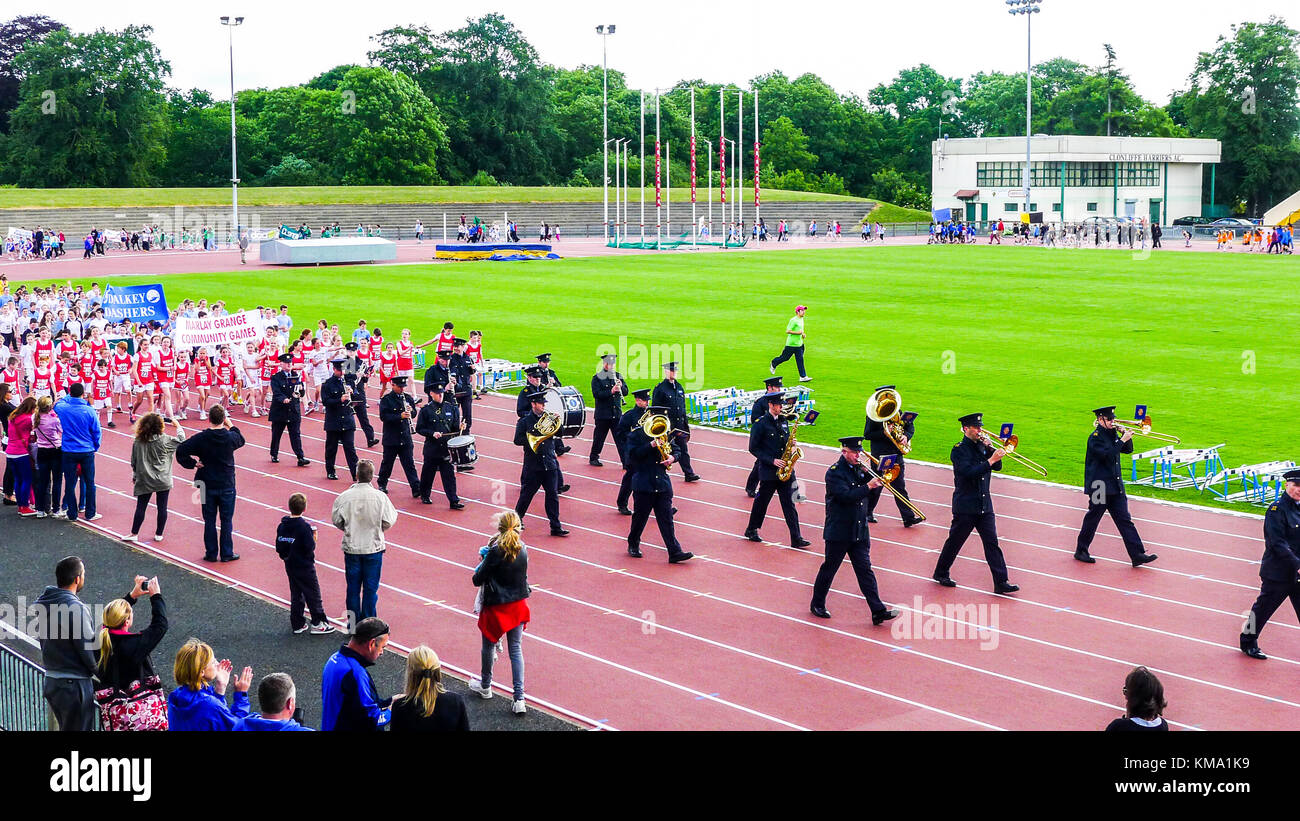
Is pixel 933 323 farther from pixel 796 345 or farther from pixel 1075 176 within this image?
pixel 1075 176

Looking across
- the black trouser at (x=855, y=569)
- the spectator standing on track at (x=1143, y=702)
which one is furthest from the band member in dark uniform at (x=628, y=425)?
the spectator standing on track at (x=1143, y=702)

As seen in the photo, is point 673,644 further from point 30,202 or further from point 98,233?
point 30,202

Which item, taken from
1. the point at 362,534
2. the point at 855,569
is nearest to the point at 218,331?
the point at 362,534

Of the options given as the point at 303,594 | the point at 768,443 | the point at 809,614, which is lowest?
the point at 809,614

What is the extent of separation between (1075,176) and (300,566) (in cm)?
8999

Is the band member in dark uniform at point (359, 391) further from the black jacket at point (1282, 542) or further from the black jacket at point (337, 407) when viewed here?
the black jacket at point (1282, 542)

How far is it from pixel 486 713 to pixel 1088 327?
27.0 metres

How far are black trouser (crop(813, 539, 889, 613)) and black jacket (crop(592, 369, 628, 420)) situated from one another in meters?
7.11

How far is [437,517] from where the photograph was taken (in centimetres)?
1706

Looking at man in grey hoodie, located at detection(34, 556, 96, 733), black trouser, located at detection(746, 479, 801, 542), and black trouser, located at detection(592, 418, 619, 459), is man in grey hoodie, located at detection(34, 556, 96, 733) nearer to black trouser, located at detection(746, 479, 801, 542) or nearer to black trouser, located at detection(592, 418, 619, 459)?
black trouser, located at detection(746, 479, 801, 542)

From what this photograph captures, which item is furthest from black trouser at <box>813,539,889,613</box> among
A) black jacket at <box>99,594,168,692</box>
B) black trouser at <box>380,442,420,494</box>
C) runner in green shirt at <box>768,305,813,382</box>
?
runner in green shirt at <box>768,305,813,382</box>

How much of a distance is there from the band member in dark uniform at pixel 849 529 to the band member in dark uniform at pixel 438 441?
19.8 ft

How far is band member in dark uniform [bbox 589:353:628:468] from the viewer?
1959 cm

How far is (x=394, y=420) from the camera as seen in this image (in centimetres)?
1767
